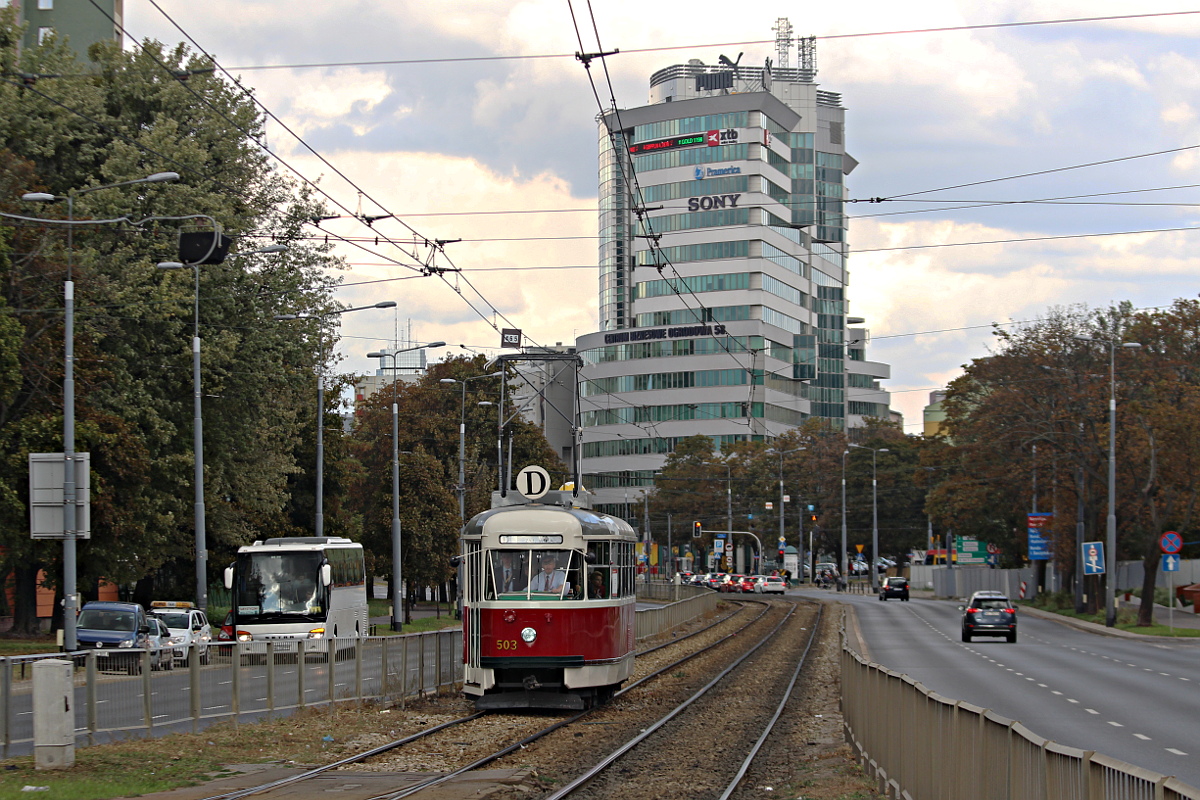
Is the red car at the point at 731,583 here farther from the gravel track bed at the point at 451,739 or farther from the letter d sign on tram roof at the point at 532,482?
the gravel track bed at the point at 451,739

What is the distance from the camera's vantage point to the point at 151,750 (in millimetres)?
15438

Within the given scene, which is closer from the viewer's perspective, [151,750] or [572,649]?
[151,750]

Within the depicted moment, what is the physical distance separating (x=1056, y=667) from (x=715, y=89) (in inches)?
4402

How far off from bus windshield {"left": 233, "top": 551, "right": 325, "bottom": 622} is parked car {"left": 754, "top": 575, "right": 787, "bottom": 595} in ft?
188

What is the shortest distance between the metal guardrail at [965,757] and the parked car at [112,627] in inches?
794

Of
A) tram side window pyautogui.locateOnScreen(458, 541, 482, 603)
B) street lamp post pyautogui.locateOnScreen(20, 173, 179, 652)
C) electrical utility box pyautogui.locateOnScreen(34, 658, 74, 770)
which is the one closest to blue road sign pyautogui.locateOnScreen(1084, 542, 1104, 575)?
tram side window pyautogui.locateOnScreen(458, 541, 482, 603)

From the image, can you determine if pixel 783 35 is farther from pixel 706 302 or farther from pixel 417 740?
pixel 417 740

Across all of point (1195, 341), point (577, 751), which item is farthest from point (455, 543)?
point (577, 751)

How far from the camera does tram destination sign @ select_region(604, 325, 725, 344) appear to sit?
123944 millimetres

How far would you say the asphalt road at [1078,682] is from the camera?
17.2m

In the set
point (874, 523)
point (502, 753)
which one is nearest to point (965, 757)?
point (502, 753)

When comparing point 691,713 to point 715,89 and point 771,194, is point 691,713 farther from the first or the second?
point 715,89

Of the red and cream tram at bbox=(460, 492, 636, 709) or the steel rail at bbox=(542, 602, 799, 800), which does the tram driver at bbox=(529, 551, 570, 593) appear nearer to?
the red and cream tram at bbox=(460, 492, 636, 709)

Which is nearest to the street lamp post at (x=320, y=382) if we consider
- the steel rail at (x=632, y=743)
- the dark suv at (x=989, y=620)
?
the steel rail at (x=632, y=743)
